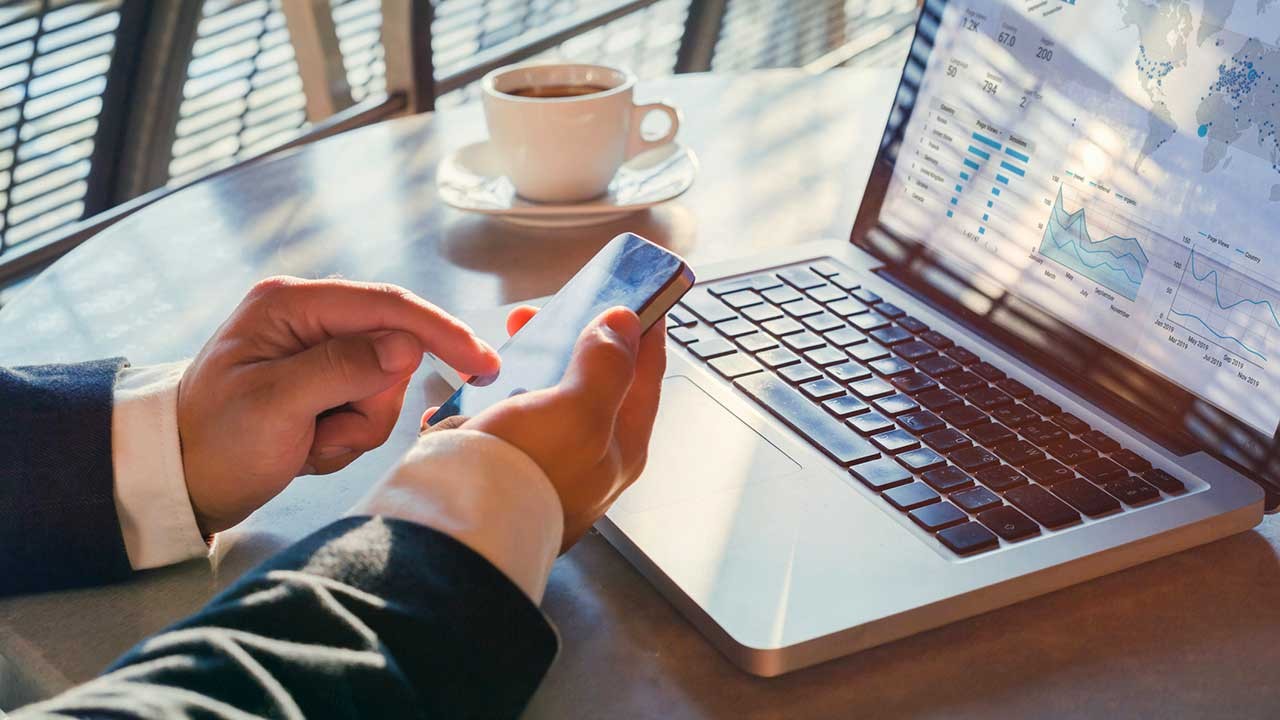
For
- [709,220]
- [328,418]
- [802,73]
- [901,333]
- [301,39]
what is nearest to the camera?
[328,418]

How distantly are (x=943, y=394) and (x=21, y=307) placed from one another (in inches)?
27.7

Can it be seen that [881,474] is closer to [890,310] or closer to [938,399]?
[938,399]

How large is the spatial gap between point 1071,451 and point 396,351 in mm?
393

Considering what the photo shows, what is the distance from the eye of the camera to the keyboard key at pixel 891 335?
2.48 ft

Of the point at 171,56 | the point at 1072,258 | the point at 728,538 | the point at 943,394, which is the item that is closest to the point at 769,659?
the point at 728,538

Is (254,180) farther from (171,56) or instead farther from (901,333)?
(171,56)

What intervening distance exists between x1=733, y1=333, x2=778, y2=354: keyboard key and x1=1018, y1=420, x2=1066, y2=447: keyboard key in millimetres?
176

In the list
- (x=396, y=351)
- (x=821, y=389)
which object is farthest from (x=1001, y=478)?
(x=396, y=351)

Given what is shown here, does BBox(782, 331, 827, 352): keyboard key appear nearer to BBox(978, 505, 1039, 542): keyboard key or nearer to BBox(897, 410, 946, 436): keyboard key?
BBox(897, 410, 946, 436): keyboard key

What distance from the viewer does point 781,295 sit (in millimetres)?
817

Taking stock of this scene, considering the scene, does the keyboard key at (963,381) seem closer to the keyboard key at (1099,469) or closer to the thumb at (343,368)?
the keyboard key at (1099,469)

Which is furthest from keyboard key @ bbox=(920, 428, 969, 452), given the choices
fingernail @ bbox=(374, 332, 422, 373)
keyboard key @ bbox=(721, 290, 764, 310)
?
fingernail @ bbox=(374, 332, 422, 373)

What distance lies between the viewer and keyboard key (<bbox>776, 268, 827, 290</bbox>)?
32.8 inches

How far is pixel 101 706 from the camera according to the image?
414mm
